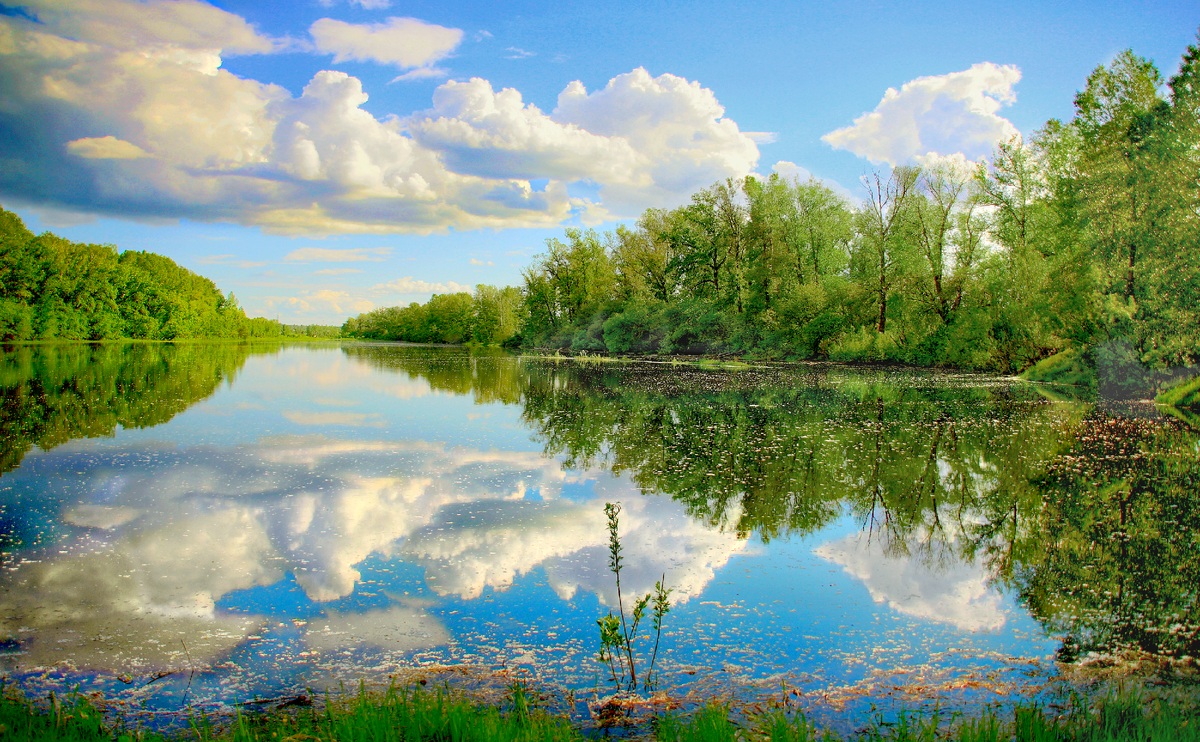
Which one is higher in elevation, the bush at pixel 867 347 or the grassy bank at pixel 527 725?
the bush at pixel 867 347

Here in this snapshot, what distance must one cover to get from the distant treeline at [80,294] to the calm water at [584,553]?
239 ft

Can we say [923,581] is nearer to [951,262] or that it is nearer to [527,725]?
[527,725]

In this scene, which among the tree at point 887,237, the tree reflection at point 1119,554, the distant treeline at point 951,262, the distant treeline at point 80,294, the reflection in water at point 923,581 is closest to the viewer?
the tree reflection at point 1119,554

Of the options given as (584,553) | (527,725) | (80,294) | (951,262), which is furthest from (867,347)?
(80,294)

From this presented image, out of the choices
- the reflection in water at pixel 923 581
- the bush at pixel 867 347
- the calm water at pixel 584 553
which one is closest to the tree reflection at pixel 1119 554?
the calm water at pixel 584 553

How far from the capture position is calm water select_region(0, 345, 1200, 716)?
530 cm

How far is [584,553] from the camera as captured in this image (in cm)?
796

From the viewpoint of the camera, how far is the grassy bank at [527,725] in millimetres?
3943

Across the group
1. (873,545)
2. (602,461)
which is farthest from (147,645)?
(602,461)

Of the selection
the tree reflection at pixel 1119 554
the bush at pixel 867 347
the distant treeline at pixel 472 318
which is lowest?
the tree reflection at pixel 1119 554

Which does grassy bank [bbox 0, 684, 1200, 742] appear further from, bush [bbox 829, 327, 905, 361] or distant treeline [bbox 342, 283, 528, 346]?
distant treeline [bbox 342, 283, 528, 346]

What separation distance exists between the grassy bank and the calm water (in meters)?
0.40

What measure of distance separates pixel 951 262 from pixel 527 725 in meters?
46.0

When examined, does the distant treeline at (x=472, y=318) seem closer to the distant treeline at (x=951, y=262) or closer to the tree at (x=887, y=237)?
the distant treeline at (x=951, y=262)
